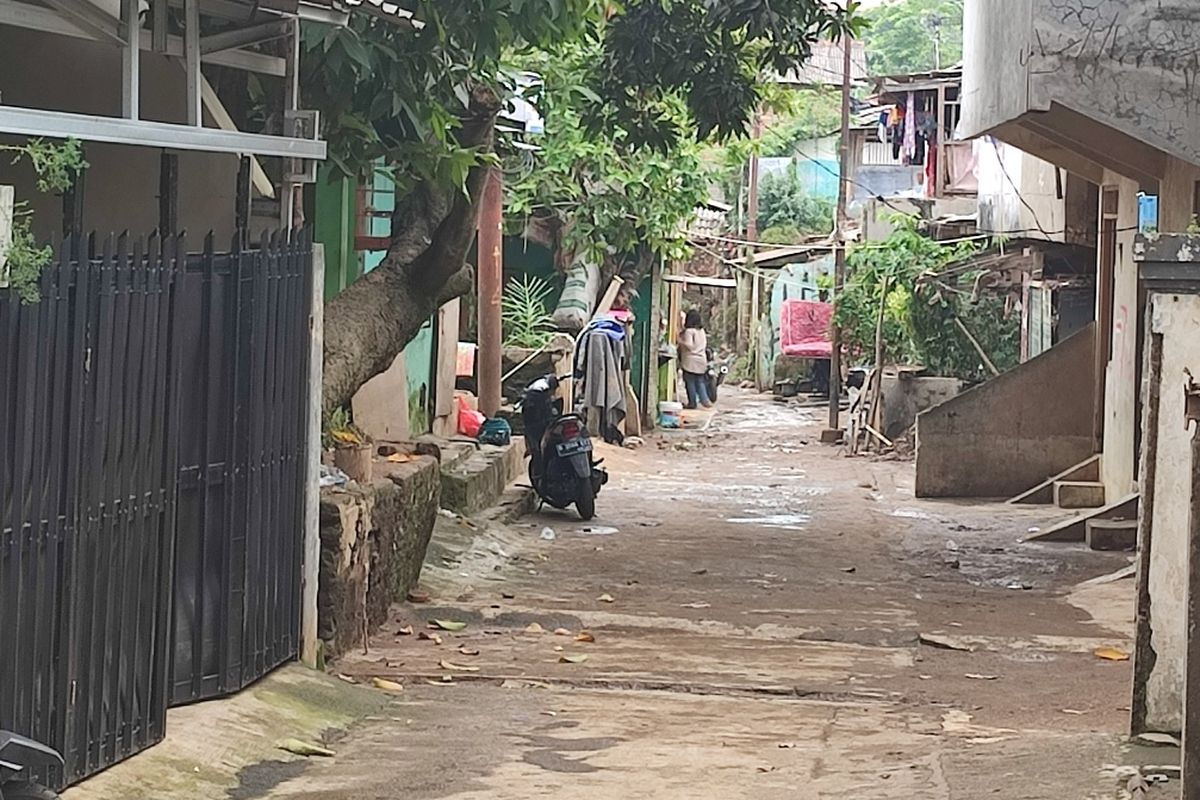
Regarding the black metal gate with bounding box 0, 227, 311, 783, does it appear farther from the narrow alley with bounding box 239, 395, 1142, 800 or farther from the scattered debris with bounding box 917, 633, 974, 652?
the scattered debris with bounding box 917, 633, 974, 652

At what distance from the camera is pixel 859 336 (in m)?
28.1

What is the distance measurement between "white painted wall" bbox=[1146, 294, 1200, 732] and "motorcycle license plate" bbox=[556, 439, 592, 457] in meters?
9.33

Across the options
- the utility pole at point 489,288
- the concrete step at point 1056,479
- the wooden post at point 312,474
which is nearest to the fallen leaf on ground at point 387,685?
the wooden post at point 312,474

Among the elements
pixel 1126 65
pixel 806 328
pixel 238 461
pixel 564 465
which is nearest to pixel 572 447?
pixel 564 465

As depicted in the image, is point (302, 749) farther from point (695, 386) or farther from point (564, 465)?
point (695, 386)

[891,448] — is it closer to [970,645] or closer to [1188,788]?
[970,645]

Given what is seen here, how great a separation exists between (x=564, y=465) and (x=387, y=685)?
7694 millimetres

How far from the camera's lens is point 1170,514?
6.71m

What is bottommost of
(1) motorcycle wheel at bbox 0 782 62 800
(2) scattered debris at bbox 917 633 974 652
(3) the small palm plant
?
(2) scattered debris at bbox 917 633 974 652

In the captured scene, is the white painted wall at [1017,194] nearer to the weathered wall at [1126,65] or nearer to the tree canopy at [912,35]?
the weathered wall at [1126,65]

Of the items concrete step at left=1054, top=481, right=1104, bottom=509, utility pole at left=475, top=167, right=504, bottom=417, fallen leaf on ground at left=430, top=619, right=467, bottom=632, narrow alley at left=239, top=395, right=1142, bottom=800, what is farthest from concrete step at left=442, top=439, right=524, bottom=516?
concrete step at left=1054, top=481, right=1104, bottom=509

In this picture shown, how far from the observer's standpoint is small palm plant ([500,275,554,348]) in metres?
23.9

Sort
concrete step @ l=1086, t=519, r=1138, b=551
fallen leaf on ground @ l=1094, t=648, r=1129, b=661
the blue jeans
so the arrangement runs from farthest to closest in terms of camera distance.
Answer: the blue jeans < concrete step @ l=1086, t=519, r=1138, b=551 < fallen leaf on ground @ l=1094, t=648, r=1129, b=661

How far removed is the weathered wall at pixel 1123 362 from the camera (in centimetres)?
1548
